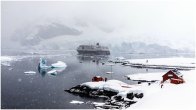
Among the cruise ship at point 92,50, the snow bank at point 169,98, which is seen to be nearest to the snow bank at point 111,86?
the snow bank at point 169,98

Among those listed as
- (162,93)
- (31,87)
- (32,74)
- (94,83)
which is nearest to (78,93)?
(94,83)

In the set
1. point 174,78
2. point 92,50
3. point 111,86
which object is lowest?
point 111,86

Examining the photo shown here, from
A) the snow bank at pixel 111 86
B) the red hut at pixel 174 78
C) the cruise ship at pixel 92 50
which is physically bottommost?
the snow bank at pixel 111 86

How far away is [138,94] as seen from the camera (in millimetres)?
38844

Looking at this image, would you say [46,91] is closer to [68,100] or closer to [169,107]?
[68,100]

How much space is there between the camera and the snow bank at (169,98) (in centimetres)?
3056

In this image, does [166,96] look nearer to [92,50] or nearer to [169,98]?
[169,98]

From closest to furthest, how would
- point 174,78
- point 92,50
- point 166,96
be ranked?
1. point 166,96
2. point 174,78
3. point 92,50

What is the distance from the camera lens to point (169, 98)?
3344cm

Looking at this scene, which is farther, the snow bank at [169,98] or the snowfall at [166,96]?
the snowfall at [166,96]

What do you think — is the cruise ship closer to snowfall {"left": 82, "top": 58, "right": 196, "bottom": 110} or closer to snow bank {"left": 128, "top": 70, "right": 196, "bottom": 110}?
snowfall {"left": 82, "top": 58, "right": 196, "bottom": 110}

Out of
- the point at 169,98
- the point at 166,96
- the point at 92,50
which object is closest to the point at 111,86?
the point at 166,96

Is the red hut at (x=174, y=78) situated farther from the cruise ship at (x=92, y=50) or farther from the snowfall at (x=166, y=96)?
the cruise ship at (x=92, y=50)

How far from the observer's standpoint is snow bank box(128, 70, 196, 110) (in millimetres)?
30562
